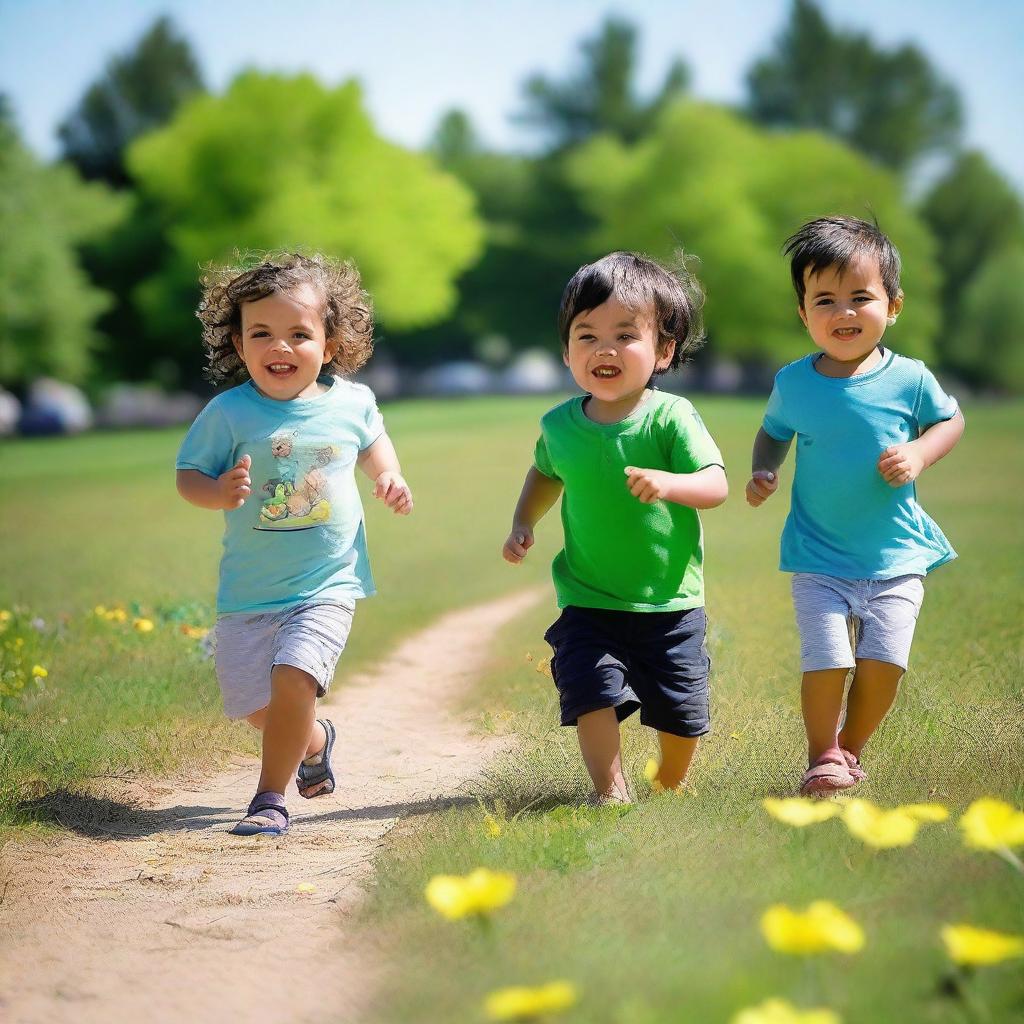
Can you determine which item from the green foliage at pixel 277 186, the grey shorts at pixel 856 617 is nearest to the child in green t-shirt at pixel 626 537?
the grey shorts at pixel 856 617

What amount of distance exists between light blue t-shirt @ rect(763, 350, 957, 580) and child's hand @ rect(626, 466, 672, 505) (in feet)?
2.19

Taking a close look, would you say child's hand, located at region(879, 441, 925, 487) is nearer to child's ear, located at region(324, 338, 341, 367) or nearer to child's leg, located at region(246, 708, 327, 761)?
child's ear, located at region(324, 338, 341, 367)

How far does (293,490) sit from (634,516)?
1.22 metres

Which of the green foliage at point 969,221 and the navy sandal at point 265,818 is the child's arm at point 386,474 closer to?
the navy sandal at point 265,818

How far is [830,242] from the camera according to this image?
4.62 metres

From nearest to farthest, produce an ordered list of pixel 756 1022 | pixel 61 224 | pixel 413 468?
pixel 756 1022
pixel 413 468
pixel 61 224

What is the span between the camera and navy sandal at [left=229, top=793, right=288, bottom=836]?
181 inches

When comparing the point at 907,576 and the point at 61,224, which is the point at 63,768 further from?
the point at 61,224

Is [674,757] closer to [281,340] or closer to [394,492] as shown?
[394,492]

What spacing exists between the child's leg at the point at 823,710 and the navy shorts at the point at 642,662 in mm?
324

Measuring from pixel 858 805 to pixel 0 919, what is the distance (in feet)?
7.85

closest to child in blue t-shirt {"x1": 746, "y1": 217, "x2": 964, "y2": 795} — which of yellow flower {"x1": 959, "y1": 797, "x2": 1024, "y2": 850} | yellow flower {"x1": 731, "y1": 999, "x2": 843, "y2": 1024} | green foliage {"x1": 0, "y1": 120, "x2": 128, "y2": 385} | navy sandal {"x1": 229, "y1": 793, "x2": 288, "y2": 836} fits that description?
navy sandal {"x1": 229, "y1": 793, "x2": 288, "y2": 836}

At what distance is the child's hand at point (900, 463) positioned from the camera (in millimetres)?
4438

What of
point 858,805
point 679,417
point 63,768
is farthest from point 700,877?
point 63,768
